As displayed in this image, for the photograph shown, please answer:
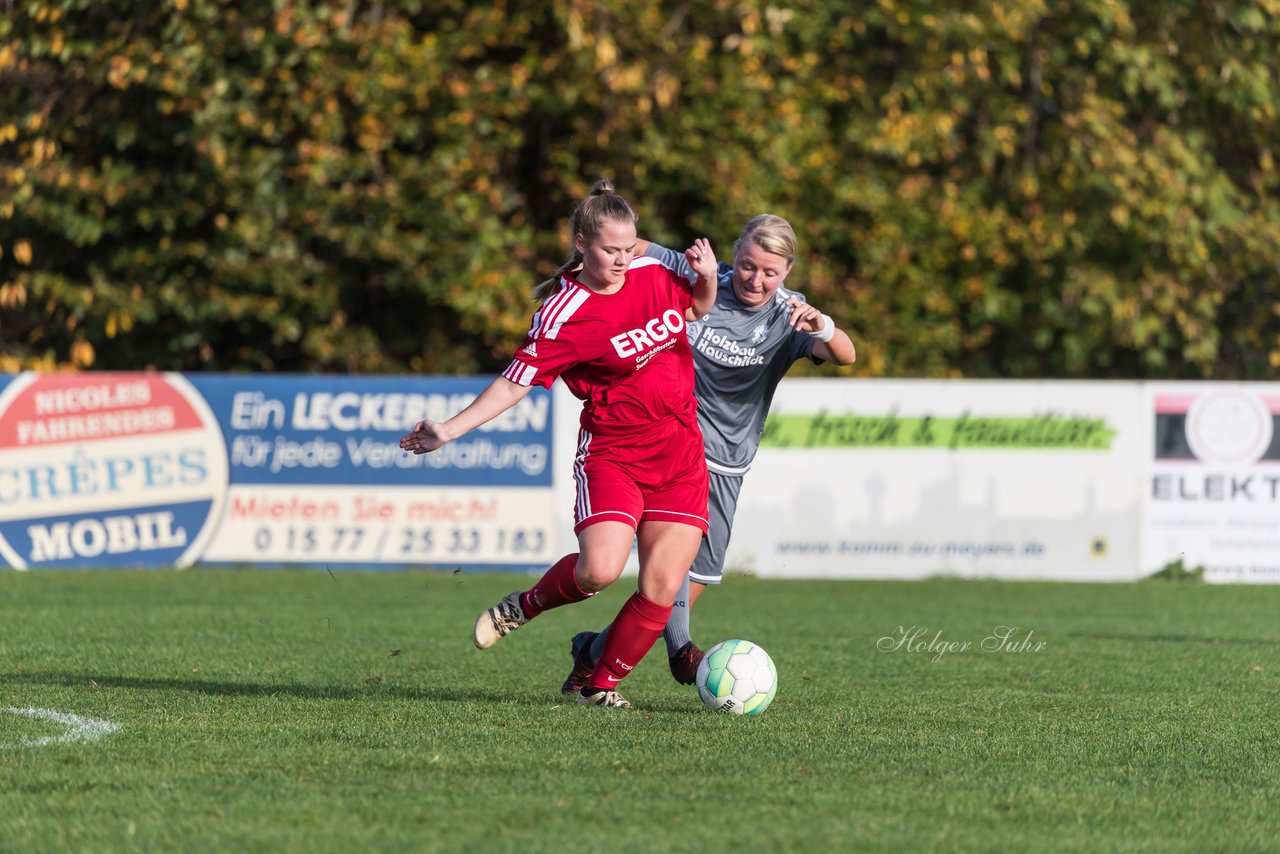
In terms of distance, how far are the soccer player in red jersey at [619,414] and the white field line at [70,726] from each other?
4.38 ft

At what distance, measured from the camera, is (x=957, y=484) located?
1490 cm

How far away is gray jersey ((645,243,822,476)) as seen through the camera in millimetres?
6695

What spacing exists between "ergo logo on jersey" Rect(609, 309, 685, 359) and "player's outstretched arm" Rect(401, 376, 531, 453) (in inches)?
14.6

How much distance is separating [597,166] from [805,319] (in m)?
12.9

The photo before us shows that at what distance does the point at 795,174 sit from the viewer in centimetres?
1820

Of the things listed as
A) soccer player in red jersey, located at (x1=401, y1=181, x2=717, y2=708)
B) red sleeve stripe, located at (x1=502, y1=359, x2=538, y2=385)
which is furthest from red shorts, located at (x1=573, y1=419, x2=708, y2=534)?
red sleeve stripe, located at (x1=502, y1=359, x2=538, y2=385)

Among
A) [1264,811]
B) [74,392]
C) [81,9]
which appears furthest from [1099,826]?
[81,9]

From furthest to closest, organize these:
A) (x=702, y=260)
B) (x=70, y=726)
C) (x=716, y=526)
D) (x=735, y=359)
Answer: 1. (x=716, y=526)
2. (x=735, y=359)
3. (x=702, y=260)
4. (x=70, y=726)

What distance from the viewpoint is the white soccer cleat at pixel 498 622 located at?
6.09 m

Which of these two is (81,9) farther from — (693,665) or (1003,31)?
(693,665)

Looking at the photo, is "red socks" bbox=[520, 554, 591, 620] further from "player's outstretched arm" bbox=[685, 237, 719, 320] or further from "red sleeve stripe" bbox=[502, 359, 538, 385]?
A: "player's outstretched arm" bbox=[685, 237, 719, 320]

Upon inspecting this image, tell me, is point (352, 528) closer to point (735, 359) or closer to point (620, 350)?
point (735, 359)

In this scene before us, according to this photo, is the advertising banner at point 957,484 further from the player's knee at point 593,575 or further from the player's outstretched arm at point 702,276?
the player's knee at point 593,575

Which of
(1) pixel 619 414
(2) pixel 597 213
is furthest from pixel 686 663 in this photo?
(2) pixel 597 213
